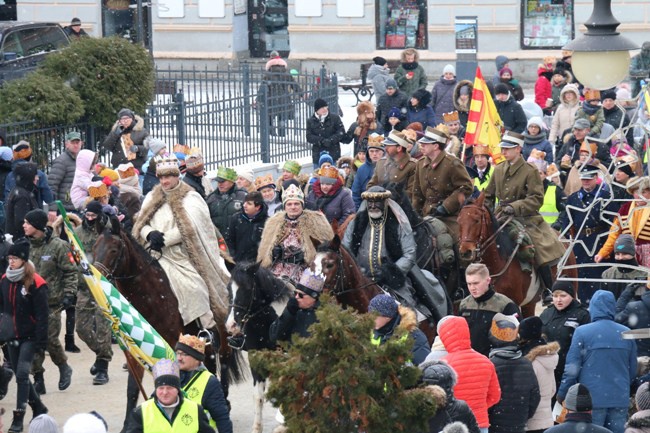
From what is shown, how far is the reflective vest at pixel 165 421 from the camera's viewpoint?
30.0 feet

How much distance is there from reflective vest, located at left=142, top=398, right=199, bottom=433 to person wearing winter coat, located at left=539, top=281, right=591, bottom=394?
3542 millimetres

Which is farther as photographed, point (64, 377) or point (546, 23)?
point (546, 23)

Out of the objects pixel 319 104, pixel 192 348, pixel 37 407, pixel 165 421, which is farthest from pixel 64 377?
pixel 319 104

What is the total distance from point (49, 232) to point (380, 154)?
4.71 metres

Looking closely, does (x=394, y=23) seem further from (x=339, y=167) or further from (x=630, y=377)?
(x=630, y=377)

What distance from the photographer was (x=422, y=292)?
A: 1295cm

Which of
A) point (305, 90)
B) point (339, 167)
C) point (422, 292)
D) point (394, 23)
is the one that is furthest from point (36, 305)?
point (394, 23)

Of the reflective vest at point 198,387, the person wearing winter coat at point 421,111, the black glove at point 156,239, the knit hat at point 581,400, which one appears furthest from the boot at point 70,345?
the person wearing winter coat at point 421,111

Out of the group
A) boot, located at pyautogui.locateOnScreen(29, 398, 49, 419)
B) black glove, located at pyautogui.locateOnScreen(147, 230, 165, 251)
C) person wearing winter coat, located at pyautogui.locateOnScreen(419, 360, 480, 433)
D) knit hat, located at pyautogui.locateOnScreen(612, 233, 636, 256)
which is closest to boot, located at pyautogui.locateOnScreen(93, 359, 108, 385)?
boot, located at pyautogui.locateOnScreen(29, 398, 49, 419)

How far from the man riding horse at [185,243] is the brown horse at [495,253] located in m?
2.46

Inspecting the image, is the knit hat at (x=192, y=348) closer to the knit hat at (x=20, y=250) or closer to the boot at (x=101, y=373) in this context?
the knit hat at (x=20, y=250)

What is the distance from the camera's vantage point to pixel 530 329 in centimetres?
1064

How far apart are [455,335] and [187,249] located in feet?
12.2

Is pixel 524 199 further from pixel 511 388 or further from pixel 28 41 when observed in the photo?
pixel 28 41
